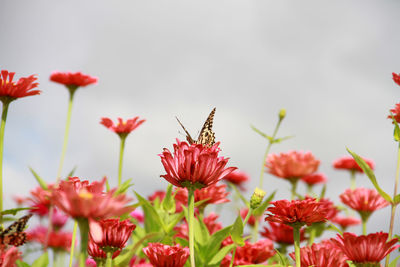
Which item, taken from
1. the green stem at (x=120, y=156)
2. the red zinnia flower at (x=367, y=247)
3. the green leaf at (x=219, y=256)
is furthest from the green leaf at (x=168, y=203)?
the red zinnia flower at (x=367, y=247)

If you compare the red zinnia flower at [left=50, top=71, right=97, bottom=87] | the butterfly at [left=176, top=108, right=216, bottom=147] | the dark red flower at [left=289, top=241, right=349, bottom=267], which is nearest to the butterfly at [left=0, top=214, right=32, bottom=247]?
the butterfly at [left=176, top=108, right=216, bottom=147]

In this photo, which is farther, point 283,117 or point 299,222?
point 283,117

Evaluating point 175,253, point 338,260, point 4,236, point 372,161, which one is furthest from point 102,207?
point 372,161

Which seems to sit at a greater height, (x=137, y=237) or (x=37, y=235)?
(x=137, y=237)

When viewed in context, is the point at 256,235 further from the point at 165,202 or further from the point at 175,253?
the point at 175,253

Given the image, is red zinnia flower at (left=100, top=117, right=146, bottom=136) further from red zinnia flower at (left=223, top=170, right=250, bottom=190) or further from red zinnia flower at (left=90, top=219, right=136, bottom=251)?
red zinnia flower at (left=223, top=170, right=250, bottom=190)

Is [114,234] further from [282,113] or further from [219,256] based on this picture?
[282,113]

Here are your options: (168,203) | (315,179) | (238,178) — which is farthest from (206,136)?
(238,178)
